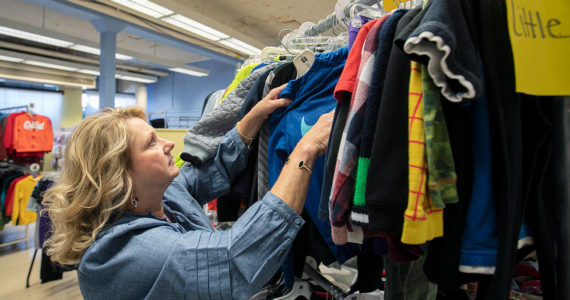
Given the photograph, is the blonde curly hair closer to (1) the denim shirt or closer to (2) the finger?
(1) the denim shirt

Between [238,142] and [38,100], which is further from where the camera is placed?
[38,100]

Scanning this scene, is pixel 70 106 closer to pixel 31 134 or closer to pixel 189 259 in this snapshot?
pixel 31 134

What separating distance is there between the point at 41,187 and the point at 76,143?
2561 mm

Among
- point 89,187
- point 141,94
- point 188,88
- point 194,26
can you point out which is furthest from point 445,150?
point 141,94

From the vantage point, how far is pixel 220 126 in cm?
134

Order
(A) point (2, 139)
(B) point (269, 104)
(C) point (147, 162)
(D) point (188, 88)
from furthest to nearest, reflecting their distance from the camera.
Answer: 1. (D) point (188, 88)
2. (A) point (2, 139)
3. (B) point (269, 104)
4. (C) point (147, 162)

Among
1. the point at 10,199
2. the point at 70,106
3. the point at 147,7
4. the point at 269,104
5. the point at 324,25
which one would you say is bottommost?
the point at 10,199

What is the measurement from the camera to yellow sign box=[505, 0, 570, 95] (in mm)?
456

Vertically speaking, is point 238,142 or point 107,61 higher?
point 107,61

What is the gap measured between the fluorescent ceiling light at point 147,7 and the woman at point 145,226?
10.3ft

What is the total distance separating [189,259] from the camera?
80cm

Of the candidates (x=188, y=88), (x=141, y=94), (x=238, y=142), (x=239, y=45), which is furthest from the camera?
(x=141, y=94)

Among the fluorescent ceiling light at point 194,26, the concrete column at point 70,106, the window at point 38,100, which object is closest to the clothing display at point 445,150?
the fluorescent ceiling light at point 194,26

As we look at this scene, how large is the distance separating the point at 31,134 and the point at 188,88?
244 inches
